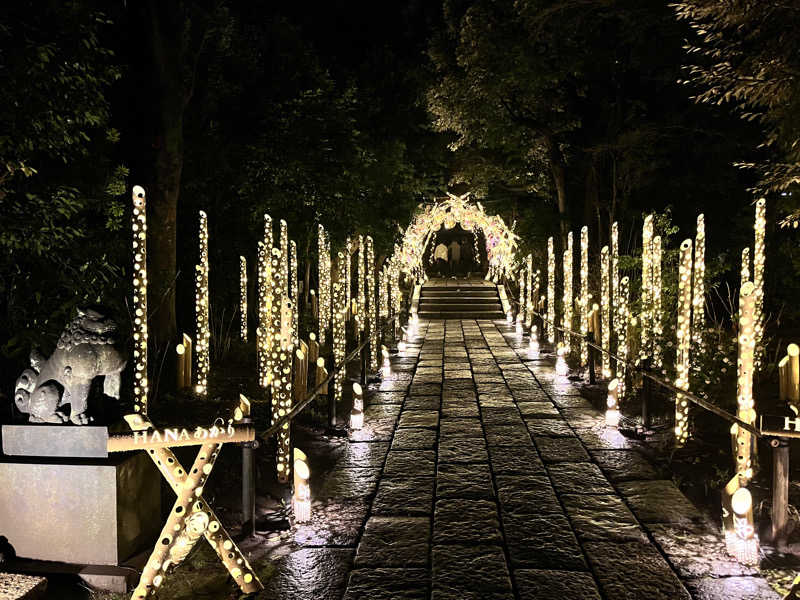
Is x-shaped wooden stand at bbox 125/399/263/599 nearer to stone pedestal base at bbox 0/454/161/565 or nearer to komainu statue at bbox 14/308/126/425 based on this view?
stone pedestal base at bbox 0/454/161/565

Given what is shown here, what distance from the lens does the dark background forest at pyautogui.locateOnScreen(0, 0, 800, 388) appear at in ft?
21.7

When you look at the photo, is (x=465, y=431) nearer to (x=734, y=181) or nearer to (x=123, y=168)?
(x=123, y=168)

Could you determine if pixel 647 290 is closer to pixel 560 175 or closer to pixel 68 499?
pixel 68 499

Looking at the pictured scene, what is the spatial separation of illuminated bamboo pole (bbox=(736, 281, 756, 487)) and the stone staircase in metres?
15.4

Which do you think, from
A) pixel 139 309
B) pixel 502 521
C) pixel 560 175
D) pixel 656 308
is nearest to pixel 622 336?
pixel 656 308

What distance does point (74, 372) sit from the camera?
3783 mm

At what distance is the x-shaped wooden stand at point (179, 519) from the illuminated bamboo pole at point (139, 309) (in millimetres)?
2670

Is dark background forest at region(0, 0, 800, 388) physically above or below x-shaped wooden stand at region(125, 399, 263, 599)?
above

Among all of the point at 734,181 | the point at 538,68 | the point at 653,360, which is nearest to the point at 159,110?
the point at 653,360

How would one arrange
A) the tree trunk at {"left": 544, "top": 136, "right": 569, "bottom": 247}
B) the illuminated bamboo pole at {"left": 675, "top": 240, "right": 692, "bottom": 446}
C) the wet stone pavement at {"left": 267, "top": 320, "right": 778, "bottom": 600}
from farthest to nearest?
the tree trunk at {"left": 544, "top": 136, "right": 569, "bottom": 247} → the illuminated bamboo pole at {"left": 675, "top": 240, "right": 692, "bottom": 446} → the wet stone pavement at {"left": 267, "top": 320, "right": 778, "bottom": 600}

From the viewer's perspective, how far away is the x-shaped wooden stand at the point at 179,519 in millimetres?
3105

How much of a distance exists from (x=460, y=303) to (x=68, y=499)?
18041 mm

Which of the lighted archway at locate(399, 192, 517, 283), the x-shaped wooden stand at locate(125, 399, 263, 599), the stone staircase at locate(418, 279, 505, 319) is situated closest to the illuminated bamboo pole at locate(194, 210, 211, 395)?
the x-shaped wooden stand at locate(125, 399, 263, 599)

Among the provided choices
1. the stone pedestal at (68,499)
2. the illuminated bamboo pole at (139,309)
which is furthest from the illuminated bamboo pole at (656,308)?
the stone pedestal at (68,499)
